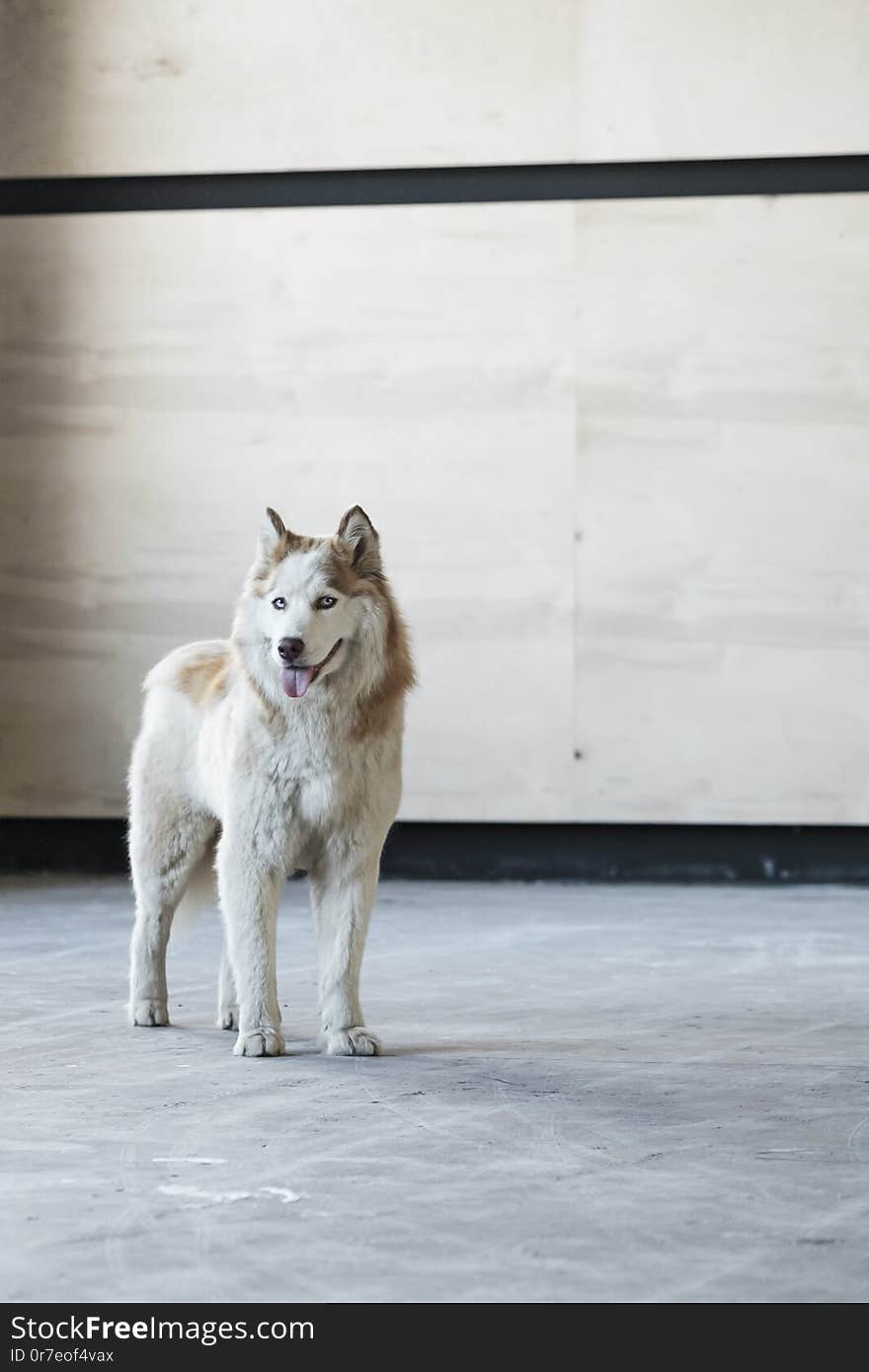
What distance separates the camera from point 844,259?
287 inches

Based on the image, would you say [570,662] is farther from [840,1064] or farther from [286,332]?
[840,1064]

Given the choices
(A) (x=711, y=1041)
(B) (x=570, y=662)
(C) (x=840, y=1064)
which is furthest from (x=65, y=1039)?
(B) (x=570, y=662)

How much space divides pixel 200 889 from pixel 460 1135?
4.26ft

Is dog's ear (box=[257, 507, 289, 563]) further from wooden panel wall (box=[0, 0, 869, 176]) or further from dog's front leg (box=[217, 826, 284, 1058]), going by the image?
wooden panel wall (box=[0, 0, 869, 176])

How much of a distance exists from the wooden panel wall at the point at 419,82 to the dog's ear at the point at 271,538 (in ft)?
13.6

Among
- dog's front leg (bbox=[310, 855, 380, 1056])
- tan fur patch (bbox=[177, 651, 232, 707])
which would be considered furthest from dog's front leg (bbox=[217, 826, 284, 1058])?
tan fur patch (bbox=[177, 651, 232, 707])

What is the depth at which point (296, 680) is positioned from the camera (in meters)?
3.65

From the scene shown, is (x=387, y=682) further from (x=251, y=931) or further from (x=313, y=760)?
(x=251, y=931)

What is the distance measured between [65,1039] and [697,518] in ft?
13.8

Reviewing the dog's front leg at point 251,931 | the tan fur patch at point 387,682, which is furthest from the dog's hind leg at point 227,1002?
the tan fur patch at point 387,682

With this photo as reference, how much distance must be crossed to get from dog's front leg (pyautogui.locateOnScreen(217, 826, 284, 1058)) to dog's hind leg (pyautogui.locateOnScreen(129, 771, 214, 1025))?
0.36 meters

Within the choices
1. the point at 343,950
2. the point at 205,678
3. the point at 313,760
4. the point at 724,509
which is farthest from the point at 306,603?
the point at 724,509
